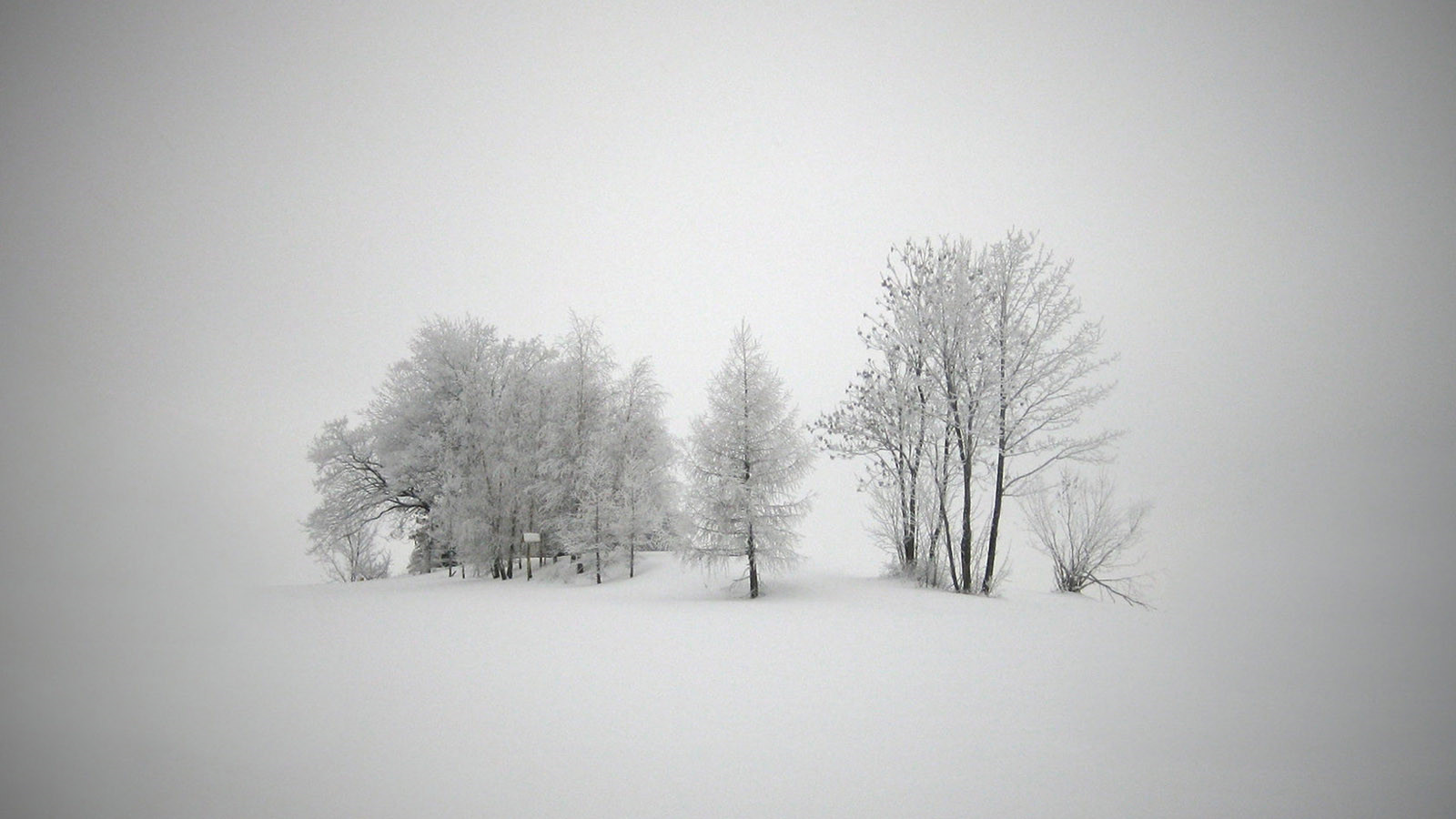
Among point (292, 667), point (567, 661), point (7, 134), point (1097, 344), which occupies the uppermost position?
point (7, 134)

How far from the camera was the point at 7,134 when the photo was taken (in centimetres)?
767

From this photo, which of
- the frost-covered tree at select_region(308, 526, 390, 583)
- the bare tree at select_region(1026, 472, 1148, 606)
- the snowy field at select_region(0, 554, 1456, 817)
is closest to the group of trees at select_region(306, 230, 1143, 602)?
the bare tree at select_region(1026, 472, 1148, 606)

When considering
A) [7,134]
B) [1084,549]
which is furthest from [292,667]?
[1084,549]

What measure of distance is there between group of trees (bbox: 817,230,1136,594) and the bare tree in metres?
0.23

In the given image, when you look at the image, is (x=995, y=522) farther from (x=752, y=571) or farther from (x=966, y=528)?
(x=752, y=571)

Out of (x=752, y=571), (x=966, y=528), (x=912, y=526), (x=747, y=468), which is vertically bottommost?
(x=752, y=571)

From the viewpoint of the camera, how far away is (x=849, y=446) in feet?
50.0

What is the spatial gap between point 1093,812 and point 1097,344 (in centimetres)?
1205

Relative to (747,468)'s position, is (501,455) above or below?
above

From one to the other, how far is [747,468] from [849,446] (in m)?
3.25

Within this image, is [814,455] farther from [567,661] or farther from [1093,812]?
[1093,812]

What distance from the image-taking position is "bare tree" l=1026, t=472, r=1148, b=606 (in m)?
12.9

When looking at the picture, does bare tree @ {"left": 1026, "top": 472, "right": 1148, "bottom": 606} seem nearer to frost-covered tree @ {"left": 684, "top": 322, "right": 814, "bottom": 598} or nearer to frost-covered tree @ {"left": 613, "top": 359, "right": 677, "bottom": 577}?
frost-covered tree @ {"left": 684, "top": 322, "right": 814, "bottom": 598}

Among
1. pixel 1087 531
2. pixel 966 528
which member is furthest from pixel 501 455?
pixel 1087 531
